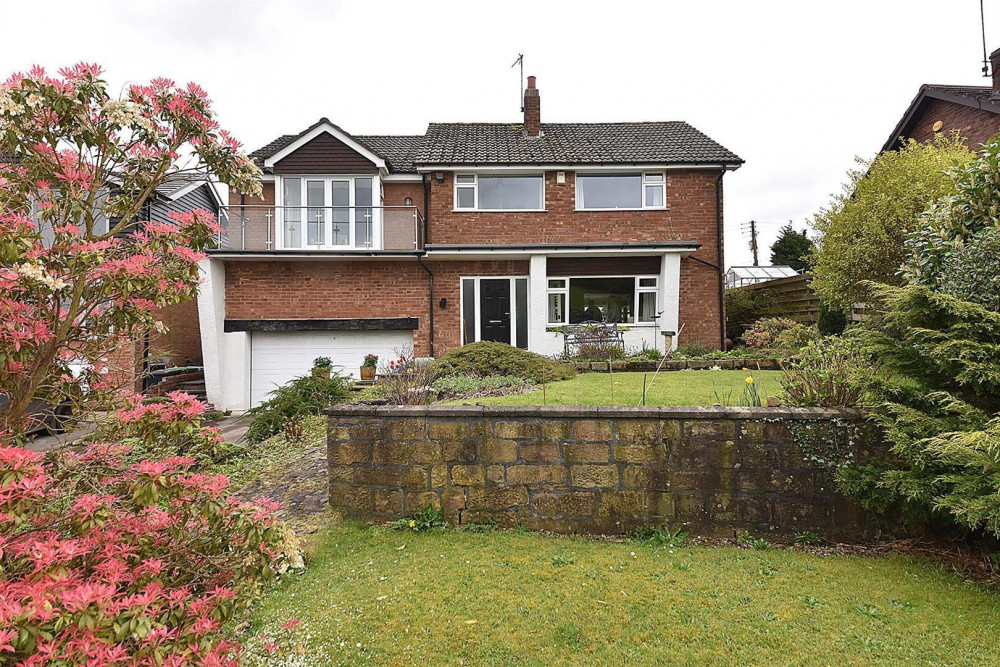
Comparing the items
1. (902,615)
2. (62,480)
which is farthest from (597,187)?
(62,480)

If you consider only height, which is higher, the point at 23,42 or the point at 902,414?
the point at 23,42

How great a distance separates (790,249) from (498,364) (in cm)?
3220

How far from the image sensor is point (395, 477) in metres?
4.50

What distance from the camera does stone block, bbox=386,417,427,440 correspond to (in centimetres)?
449

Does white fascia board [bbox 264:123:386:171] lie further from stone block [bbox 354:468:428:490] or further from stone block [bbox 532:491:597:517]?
stone block [bbox 532:491:597:517]

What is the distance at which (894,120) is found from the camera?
16312mm

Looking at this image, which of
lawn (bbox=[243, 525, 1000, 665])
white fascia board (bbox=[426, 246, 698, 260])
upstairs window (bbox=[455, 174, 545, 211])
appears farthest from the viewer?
upstairs window (bbox=[455, 174, 545, 211])

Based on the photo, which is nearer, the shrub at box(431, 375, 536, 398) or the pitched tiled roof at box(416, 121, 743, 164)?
the shrub at box(431, 375, 536, 398)

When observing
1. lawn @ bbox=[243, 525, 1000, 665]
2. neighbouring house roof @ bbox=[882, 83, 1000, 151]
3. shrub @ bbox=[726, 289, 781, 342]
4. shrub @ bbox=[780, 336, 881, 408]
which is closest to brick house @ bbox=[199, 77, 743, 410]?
shrub @ bbox=[726, 289, 781, 342]

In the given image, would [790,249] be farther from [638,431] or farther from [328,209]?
[638,431]

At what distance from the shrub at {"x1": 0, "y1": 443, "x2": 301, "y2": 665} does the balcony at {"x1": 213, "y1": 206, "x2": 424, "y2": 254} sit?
37.9ft

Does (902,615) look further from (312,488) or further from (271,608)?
(312,488)

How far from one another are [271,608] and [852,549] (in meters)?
4.58

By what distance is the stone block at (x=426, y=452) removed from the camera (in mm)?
4469
